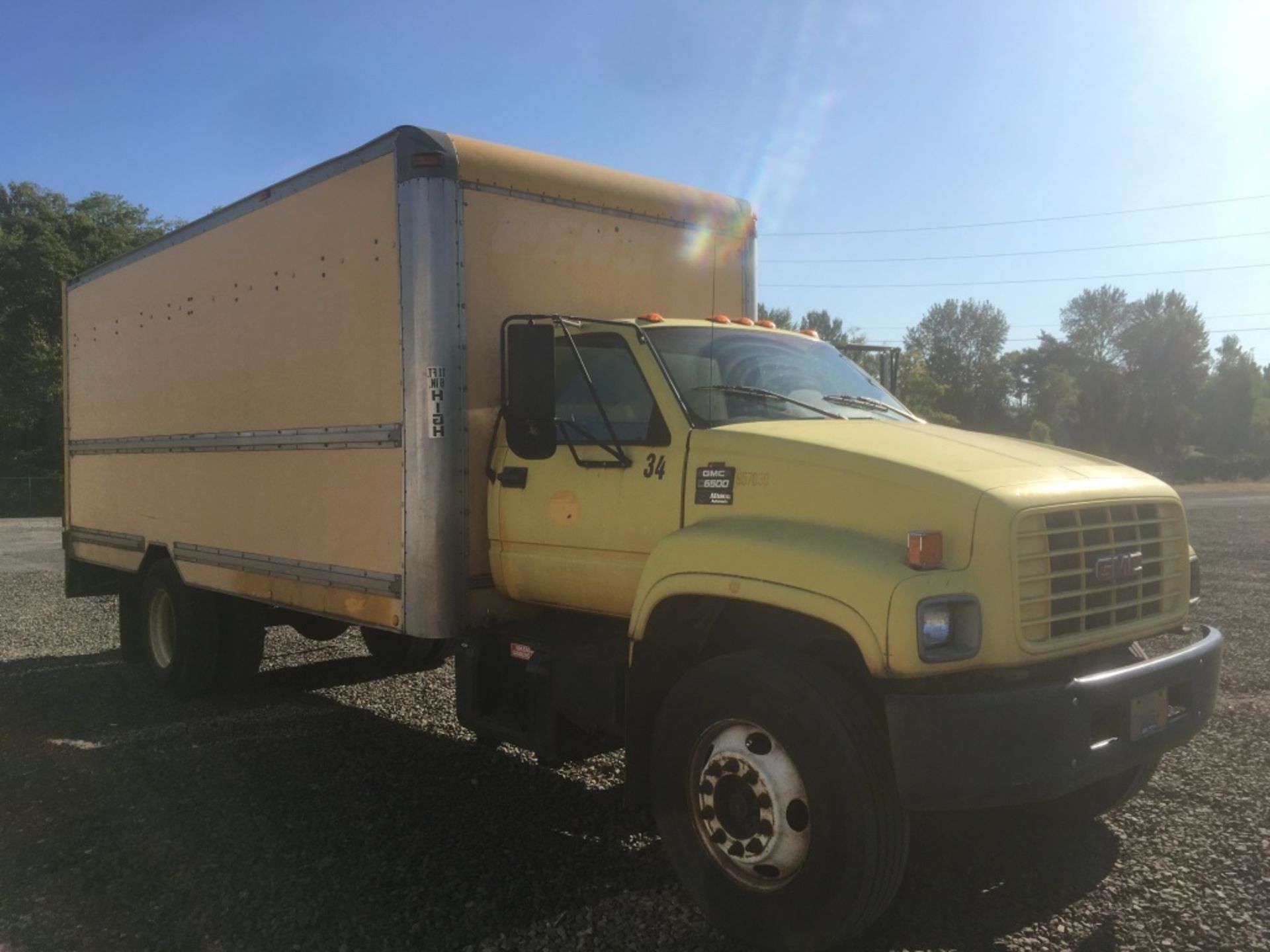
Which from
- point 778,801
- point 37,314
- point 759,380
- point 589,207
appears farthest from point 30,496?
point 778,801

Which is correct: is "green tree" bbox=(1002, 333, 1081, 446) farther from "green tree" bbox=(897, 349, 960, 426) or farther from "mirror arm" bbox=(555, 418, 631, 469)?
"mirror arm" bbox=(555, 418, 631, 469)

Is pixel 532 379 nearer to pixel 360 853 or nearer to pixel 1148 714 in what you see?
pixel 360 853

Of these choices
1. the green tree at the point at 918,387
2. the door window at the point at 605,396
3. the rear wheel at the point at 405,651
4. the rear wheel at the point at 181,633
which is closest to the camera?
the door window at the point at 605,396

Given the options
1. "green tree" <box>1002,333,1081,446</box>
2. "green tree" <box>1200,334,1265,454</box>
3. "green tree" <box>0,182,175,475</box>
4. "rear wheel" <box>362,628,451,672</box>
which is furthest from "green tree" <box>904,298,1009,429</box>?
"rear wheel" <box>362,628,451,672</box>

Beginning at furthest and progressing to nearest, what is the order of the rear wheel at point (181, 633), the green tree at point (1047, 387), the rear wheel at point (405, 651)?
the green tree at point (1047, 387), the rear wheel at point (405, 651), the rear wheel at point (181, 633)

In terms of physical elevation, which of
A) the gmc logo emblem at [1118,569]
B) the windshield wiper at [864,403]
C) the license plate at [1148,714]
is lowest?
the license plate at [1148,714]

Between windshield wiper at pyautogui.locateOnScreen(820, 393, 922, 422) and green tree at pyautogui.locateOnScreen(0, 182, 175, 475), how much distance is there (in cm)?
4063

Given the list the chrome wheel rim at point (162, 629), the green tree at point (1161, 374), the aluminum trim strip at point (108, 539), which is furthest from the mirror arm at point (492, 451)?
the green tree at point (1161, 374)

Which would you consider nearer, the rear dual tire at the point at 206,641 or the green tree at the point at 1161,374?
the rear dual tire at the point at 206,641

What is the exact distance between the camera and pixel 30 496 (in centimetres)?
3659

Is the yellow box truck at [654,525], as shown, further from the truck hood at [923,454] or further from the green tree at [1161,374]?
the green tree at [1161,374]

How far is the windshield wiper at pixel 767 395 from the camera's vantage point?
14.6 feet

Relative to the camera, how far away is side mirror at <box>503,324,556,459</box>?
4.34 m

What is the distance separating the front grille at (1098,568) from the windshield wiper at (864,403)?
4.29ft
